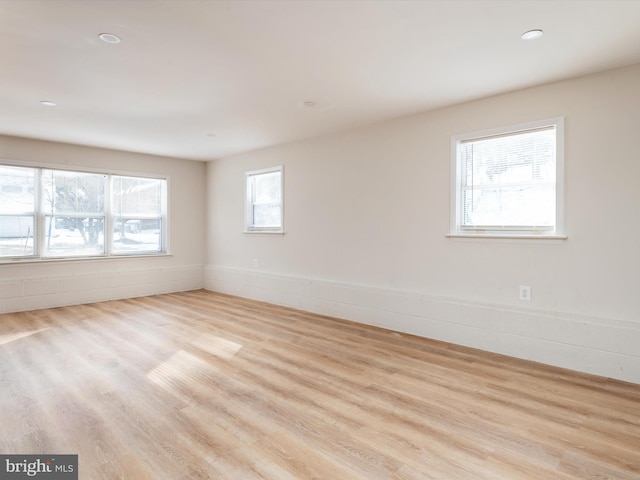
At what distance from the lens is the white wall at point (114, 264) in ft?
17.4

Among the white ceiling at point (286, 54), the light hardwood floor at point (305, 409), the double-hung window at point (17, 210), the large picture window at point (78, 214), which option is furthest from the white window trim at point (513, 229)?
the double-hung window at point (17, 210)

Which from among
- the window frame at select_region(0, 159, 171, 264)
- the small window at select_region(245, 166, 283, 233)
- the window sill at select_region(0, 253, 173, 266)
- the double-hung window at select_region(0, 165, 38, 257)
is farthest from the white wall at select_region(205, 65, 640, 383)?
the double-hung window at select_region(0, 165, 38, 257)

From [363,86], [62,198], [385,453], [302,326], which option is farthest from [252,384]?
[62,198]

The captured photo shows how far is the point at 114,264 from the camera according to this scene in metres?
6.27

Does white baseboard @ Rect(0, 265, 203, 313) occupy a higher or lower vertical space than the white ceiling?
lower

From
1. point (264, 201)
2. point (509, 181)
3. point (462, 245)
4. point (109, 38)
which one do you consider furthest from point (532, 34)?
point (264, 201)

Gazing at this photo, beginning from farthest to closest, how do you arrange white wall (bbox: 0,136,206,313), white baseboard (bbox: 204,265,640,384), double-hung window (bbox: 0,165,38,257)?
white wall (bbox: 0,136,206,313), double-hung window (bbox: 0,165,38,257), white baseboard (bbox: 204,265,640,384)

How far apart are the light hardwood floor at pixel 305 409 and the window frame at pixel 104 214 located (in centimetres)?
196

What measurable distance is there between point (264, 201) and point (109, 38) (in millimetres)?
3820

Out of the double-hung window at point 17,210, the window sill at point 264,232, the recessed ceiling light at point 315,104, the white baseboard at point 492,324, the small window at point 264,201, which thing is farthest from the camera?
the small window at point 264,201

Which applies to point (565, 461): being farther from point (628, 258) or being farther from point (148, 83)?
point (148, 83)

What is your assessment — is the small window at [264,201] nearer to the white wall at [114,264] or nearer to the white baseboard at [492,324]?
the white baseboard at [492,324]

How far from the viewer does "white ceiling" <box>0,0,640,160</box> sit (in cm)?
226

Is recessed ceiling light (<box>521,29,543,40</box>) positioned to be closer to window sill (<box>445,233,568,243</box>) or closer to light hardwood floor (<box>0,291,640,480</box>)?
window sill (<box>445,233,568,243</box>)
